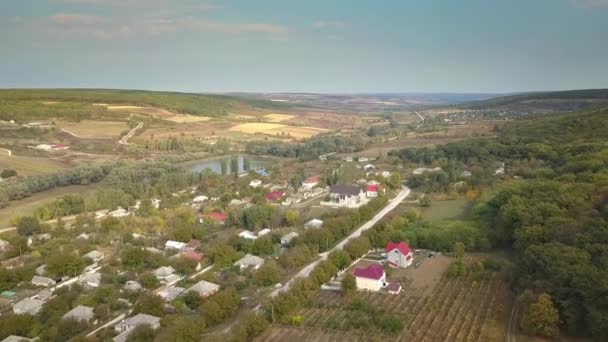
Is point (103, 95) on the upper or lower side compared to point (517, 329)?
upper

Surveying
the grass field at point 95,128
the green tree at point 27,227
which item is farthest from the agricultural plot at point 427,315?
the grass field at point 95,128

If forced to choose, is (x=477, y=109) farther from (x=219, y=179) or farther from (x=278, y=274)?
(x=278, y=274)

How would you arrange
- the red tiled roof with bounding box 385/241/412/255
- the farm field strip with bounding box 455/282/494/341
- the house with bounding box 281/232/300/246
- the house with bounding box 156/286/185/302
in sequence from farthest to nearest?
the house with bounding box 281/232/300/246 < the red tiled roof with bounding box 385/241/412/255 < the house with bounding box 156/286/185/302 < the farm field strip with bounding box 455/282/494/341

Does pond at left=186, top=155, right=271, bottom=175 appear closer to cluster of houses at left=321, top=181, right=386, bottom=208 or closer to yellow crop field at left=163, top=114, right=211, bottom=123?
cluster of houses at left=321, top=181, right=386, bottom=208

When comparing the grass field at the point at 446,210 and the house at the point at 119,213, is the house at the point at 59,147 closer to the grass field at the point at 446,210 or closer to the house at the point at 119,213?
the house at the point at 119,213

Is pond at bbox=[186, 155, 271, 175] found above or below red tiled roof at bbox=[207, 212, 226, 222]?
below

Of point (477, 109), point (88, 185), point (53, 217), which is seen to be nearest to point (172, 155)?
point (88, 185)

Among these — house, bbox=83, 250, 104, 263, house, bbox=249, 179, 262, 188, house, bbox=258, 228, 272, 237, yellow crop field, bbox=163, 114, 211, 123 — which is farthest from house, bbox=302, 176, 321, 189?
yellow crop field, bbox=163, 114, 211, 123
